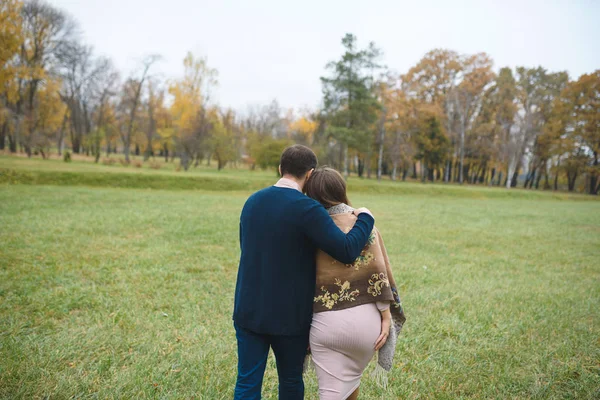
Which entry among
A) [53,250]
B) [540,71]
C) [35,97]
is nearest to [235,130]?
[35,97]

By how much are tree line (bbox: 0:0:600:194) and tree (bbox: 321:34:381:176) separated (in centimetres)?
10

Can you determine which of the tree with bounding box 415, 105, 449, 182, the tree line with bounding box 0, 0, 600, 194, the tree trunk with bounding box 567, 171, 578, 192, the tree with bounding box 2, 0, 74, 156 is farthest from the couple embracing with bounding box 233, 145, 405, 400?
the tree trunk with bounding box 567, 171, 578, 192

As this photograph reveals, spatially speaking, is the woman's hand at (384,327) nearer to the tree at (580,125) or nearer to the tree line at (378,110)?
the tree line at (378,110)

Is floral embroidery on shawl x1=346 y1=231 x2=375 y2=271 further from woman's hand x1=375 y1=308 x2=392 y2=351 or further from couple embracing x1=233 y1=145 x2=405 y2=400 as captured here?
woman's hand x1=375 y1=308 x2=392 y2=351

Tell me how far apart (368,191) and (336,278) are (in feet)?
91.5

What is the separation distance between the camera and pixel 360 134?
33.3 meters

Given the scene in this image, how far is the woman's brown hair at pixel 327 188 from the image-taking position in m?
2.06

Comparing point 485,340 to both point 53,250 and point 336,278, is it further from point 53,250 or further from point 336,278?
point 53,250

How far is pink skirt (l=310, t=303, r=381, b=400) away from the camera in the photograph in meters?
1.91

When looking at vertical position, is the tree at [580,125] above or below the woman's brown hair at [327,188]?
above

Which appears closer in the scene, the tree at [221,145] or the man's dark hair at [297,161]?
the man's dark hair at [297,161]

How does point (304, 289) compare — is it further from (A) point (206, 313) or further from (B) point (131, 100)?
(B) point (131, 100)

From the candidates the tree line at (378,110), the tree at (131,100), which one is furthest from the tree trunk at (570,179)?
the tree at (131,100)

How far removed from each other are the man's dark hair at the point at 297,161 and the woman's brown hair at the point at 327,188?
12 cm
